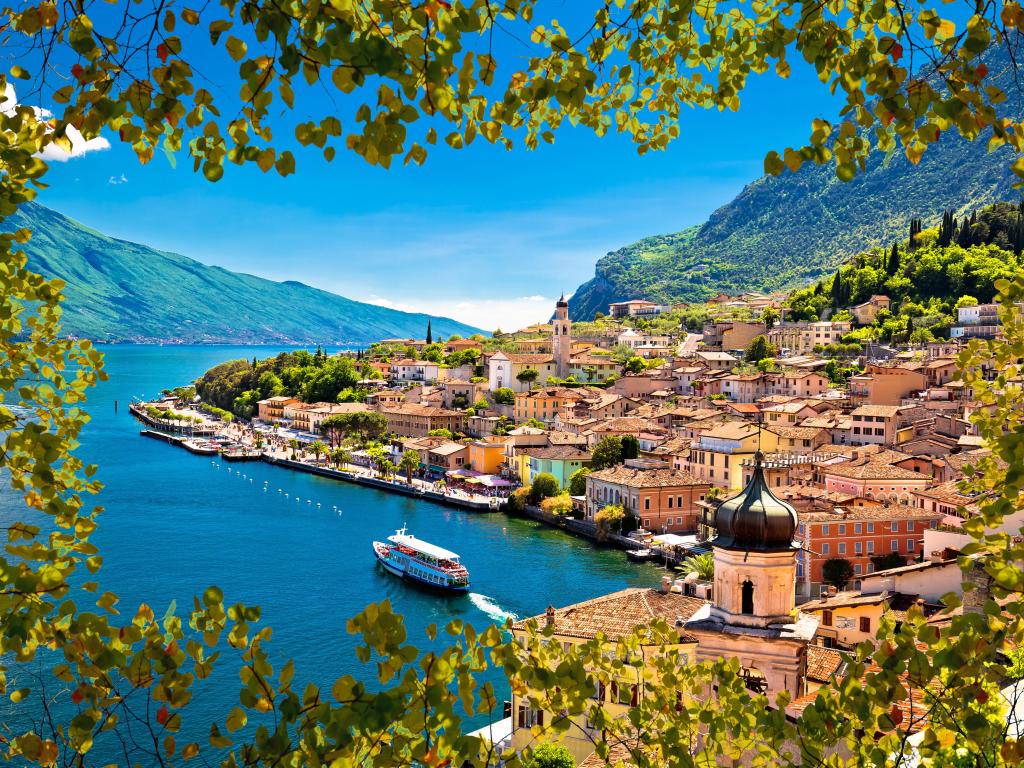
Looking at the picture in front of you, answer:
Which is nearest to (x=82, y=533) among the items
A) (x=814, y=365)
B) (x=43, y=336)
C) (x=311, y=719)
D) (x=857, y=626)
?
(x=43, y=336)

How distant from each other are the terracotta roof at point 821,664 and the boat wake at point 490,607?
11.8 metres

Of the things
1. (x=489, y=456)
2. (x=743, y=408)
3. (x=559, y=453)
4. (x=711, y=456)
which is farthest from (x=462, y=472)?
(x=743, y=408)

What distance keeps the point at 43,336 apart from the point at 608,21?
280 cm

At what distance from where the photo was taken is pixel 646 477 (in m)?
40.4

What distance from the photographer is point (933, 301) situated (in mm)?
76500

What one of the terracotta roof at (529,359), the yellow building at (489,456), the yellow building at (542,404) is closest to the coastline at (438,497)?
the yellow building at (489,456)

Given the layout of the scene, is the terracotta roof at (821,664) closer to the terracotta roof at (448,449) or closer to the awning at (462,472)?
the awning at (462,472)

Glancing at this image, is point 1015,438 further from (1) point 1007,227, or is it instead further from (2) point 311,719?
(1) point 1007,227

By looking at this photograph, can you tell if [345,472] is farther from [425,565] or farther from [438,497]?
[425,565]

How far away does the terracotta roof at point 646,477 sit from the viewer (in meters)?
40.0

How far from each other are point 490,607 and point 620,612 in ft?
33.9

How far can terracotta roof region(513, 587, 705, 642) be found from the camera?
1738 cm

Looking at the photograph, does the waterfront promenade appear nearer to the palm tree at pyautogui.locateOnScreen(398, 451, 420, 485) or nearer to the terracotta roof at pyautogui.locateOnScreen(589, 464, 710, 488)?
the palm tree at pyautogui.locateOnScreen(398, 451, 420, 485)

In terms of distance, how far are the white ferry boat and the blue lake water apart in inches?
19.2
